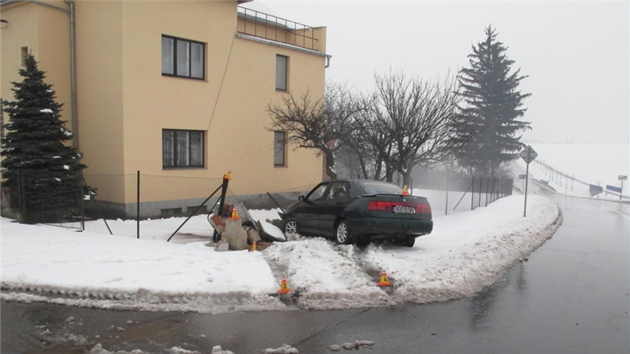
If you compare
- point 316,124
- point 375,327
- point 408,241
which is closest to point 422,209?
point 408,241

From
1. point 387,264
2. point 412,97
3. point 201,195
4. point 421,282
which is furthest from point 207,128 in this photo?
point 421,282

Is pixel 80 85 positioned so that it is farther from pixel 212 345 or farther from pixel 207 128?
pixel 212 345

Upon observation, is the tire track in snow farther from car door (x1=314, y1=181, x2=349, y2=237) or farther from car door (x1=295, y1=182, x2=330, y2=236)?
car door (x1=295, y1=182, x2=330, y2=236)

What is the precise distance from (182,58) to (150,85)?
1724 millimetres

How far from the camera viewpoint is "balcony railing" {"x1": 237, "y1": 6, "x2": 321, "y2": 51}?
2012cm

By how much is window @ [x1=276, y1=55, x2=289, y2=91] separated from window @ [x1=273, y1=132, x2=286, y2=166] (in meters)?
1.91

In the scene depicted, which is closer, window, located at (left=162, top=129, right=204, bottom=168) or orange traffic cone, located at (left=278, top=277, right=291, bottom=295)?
orange traffic cone, located at (left=278, top=277, right=291, bottom=295)

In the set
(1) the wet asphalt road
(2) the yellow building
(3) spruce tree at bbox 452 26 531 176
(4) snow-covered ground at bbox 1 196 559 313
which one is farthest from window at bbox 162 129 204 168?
(3) spruce tree at bbox 452 26 531 176

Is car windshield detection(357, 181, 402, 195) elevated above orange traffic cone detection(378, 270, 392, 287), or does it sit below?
above

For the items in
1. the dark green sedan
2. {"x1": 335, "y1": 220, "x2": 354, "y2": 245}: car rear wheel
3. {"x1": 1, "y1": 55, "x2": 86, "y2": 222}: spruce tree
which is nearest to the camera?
the dark green sedan

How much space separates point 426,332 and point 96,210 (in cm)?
1276

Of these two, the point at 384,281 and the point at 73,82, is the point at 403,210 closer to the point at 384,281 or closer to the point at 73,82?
the point at 384,281

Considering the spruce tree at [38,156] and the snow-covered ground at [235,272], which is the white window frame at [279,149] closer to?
the spruce tree at [38,156]

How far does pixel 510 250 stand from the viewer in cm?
1044
